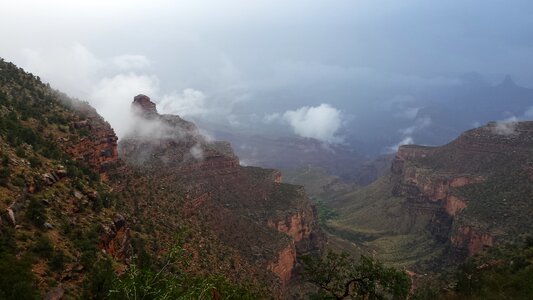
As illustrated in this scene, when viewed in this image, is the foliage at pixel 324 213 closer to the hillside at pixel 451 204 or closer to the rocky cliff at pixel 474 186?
the hillside at pixel 451 204

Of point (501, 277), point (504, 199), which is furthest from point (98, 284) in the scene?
point (504, 199)

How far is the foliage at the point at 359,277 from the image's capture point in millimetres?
30647

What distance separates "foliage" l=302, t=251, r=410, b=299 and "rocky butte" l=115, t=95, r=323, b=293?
1564 cm

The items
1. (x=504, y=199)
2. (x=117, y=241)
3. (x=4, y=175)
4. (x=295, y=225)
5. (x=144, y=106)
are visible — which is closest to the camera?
(x=4, y=175)

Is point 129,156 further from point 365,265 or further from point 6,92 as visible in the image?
point 365,265

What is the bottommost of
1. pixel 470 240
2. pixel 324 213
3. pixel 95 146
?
pixel 470 240

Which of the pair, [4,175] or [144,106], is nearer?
[4,175]

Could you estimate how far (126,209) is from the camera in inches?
1704

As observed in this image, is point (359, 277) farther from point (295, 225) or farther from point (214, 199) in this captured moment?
point (295, 225)

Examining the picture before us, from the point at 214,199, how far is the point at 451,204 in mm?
59607

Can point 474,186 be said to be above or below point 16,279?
above

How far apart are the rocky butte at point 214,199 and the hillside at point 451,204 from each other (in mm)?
25904

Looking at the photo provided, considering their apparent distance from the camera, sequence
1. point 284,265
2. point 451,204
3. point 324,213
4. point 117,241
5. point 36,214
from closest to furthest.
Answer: point 36,214, point 117,241, point 284,265, point 451,204, point 324,213

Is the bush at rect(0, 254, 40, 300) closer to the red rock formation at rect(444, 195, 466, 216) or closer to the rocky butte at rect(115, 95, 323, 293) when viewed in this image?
the rocky butte at rect(115, 95, 323, 293)
